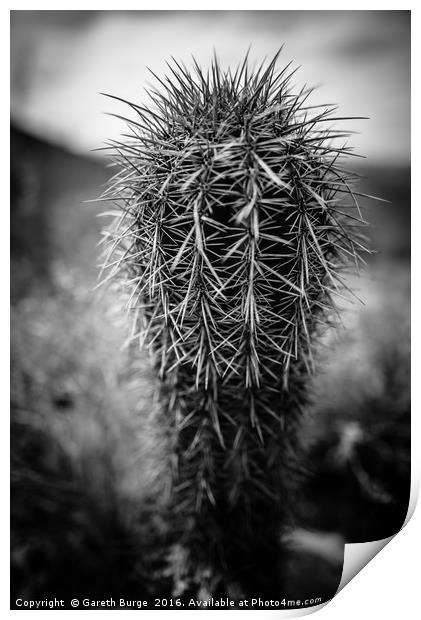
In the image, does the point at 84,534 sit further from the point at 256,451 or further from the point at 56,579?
the point at 256,451

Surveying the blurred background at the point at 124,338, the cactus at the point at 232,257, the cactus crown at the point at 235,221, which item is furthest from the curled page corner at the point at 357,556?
the cactus crown at the point at 235,221

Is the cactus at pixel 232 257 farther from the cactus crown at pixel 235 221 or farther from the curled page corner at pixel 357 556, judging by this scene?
the curled page corner at pixel 357 556

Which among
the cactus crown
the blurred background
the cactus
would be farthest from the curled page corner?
the cactus crown

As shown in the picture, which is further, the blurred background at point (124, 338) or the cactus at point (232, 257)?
the blurred background at point (124, 338)

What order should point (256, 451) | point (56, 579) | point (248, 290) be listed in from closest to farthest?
point (248, 290) < point (256, 451) < point (56, 579)

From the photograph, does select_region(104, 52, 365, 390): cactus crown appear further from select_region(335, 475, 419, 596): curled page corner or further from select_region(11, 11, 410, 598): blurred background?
select_region(335, 475, 419, 596): curled page corner

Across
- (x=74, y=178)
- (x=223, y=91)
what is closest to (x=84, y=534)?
(x=223, y=91)
